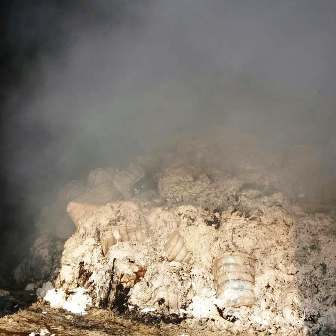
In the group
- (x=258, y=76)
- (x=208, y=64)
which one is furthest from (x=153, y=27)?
(x=258, y=76)

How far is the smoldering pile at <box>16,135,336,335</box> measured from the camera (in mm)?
5398

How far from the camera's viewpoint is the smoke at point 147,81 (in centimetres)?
917

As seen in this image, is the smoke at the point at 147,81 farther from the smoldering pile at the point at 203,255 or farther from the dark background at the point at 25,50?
the smoldering pile at the point at 203,255

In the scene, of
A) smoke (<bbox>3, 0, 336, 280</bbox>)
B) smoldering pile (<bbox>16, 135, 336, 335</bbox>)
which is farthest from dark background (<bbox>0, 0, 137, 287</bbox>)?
smoldering pile (<bbox>16, 135, 336, 335</bbox>)

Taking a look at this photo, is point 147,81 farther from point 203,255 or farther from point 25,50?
point 203,255

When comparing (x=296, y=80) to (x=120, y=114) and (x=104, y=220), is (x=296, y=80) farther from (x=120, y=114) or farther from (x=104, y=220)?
(x=104, y=220)

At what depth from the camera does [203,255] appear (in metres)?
6.20

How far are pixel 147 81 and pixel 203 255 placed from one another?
633cm

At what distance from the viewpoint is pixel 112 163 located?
352 inches

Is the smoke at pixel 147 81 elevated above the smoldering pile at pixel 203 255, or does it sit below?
above

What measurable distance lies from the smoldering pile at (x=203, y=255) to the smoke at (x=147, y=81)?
185 centimetres

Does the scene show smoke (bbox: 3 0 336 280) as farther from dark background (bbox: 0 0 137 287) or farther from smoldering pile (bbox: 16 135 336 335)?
smoldering pile (bbox: 16 135 336 335)

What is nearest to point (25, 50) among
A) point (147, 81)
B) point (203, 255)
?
point (147, 81)

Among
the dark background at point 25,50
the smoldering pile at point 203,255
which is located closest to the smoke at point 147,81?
the dark background at point 25,50
